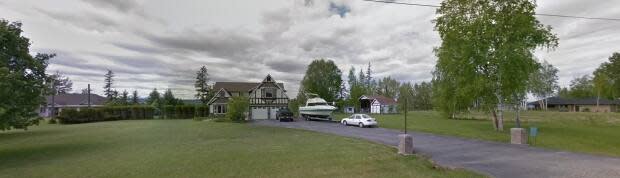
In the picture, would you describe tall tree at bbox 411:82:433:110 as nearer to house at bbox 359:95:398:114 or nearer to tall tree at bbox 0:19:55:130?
house at bbox 359:95:398:114

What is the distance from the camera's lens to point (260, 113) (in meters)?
51.1

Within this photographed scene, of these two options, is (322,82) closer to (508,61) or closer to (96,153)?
(508,61)

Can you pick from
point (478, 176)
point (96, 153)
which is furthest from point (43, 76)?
point (478, 176)

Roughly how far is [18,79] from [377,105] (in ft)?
214

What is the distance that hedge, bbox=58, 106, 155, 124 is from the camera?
45.5 meters

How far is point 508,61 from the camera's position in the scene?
78.2ft

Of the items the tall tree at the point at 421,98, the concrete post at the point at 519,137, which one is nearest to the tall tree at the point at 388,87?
the tall tree at the point at 421,98

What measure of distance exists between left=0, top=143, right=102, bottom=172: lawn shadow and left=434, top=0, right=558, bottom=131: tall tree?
998 inches

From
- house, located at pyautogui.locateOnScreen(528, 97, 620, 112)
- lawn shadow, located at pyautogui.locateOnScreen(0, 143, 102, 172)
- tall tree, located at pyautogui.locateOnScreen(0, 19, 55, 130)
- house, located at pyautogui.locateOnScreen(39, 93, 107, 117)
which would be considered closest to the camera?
lawn shadow, located at pyautogui.locateOnScreen(0, 143, 102, 172)

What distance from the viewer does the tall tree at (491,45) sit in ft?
79.8

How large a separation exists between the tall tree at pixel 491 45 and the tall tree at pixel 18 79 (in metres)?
27.5

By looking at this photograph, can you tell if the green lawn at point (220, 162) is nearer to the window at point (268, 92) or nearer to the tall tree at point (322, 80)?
the window at point (268, 92)

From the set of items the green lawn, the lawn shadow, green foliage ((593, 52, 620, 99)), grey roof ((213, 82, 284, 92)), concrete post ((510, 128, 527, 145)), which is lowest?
the lawn shadow

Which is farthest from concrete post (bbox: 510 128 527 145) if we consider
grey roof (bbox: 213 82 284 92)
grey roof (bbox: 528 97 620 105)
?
grey roof (bbox: 528 97 620 105)
